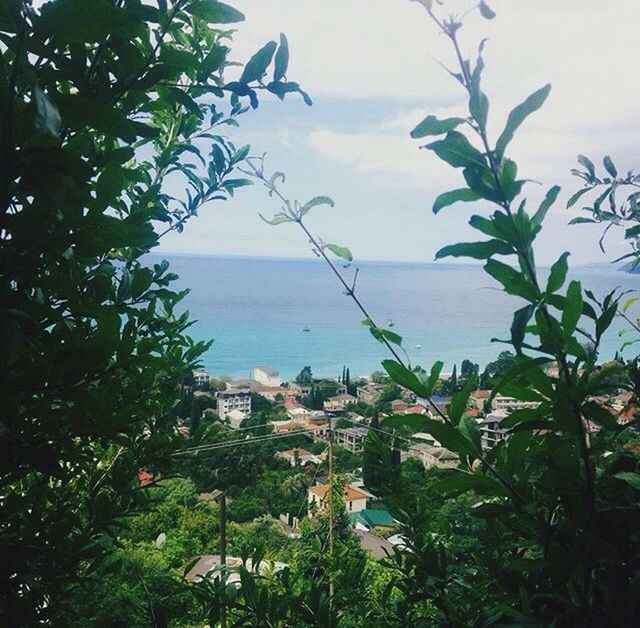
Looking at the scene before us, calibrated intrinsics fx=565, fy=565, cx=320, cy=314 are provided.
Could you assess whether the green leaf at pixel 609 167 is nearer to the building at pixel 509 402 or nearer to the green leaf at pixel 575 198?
the green leaf at pixel 575 198

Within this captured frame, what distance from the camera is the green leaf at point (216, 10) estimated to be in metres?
0.81

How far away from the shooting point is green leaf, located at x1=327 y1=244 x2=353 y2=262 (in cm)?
99

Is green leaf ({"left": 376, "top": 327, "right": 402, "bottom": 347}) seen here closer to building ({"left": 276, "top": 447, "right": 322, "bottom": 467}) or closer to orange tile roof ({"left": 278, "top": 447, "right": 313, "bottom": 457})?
building ({"left": 276, "top": 447, "right": 322, "bottom": 467})

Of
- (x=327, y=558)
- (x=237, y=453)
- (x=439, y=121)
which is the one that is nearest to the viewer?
(x=439, y=121)

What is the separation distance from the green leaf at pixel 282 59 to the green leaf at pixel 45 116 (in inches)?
20.1

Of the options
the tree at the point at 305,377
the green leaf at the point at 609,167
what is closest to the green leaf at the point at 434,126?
the green leaf at the point at 609,167

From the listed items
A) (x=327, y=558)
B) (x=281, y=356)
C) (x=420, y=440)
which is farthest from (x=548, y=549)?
(x=281, y=356)

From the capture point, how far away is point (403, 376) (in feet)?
A: 2.22

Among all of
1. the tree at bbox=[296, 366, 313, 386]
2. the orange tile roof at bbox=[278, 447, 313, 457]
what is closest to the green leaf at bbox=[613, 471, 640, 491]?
the orange tile roof at bbox=[278, 447, 313, 457]

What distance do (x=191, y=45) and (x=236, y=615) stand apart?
1.45m

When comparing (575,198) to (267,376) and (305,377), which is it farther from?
(267,376)

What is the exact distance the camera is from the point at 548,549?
0.66 m

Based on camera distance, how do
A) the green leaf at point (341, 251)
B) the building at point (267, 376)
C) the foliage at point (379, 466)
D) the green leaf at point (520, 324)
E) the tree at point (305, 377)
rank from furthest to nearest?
the building at point (267, 376) → the tree at point (305, 377) → the foliage at point (379, 466) → the green leaf at point (341, 251) → the green leaf at point (520, 324)

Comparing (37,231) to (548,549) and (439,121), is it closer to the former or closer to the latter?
(439,121)
